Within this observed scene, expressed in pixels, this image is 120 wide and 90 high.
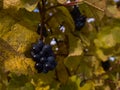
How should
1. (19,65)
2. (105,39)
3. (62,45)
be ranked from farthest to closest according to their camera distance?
(105,39) < (62,45) < (19,65)

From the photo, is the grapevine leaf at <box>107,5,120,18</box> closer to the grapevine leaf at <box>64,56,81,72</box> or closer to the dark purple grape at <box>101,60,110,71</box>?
the grapevine leaf at <box>64,56,81,72</box>

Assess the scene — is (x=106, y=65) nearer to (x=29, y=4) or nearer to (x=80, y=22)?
(x=80, y=22)

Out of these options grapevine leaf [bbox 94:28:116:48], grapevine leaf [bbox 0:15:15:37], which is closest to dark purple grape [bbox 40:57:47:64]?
grapevine leaf [bbox 0:15:15:37]

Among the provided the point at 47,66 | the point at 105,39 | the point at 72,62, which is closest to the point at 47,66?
the point at 47,66

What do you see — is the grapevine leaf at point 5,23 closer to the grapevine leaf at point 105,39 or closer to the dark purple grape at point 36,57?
the dark purple grape at point 36,57

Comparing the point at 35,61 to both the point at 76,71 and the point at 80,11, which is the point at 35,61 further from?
the point at 76,71

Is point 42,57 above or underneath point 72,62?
above
